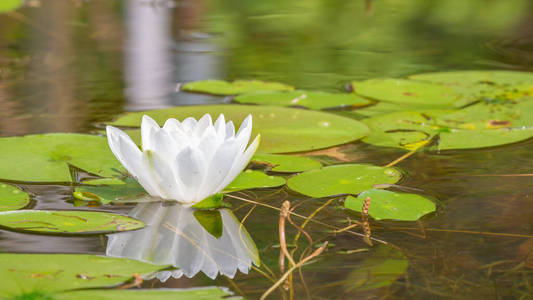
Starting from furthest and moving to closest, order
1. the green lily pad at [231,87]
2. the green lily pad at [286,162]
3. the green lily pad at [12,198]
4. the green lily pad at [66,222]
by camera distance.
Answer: the green lily pad at [231,87] → the green lily pad at [286,162] → the green lily pad at [12,198] → the green lily pad at [66,222]

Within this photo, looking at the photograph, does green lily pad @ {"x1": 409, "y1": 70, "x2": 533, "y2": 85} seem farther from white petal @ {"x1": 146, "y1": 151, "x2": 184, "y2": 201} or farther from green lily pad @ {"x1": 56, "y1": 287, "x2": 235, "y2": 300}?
green lily pad @ {"x1": 56, "y1": 287, "x2": 235, "y2": 300}

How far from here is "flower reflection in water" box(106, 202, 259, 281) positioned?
3.54 ft

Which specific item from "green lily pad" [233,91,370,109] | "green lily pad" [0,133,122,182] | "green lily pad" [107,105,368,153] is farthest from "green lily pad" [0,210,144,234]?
"green lily pad" [233,91,370,109]

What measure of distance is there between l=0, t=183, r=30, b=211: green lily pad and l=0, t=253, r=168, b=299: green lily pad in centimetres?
26

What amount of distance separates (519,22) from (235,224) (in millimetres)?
3765

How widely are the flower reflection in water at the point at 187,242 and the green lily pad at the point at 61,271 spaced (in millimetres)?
53

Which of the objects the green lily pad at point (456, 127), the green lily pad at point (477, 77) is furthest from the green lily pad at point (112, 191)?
the green lily pad at point (477, 77)

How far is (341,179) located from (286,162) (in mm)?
183

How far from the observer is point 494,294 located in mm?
974

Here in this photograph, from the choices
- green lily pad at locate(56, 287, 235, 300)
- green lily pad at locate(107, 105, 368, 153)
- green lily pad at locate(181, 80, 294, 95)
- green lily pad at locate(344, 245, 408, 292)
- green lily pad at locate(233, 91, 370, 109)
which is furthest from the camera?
green lily pad at locate(181, 80, 294, 95)

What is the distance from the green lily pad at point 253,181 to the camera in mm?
1446

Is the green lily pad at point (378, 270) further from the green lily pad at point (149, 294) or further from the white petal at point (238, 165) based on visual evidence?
the white petal at point (238, 165)

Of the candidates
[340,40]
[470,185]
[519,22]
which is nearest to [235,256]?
[470,185]

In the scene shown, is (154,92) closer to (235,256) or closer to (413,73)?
(413,73)
